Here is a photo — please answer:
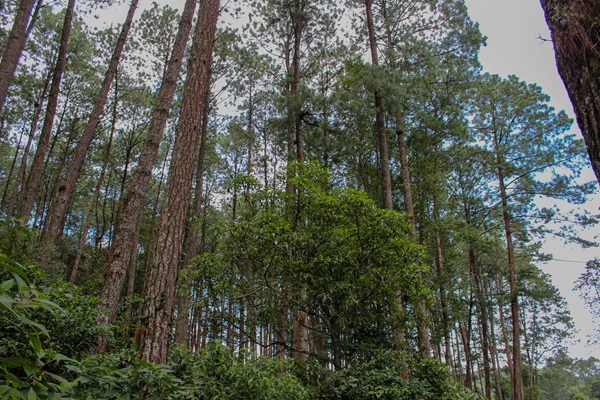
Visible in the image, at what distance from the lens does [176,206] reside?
3.94 meters

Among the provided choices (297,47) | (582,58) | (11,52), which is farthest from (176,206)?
(297,47)

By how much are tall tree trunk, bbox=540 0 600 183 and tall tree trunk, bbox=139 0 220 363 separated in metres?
3.50

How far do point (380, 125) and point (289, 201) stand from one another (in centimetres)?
466

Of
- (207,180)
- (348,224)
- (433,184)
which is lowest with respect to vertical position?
(348,224)

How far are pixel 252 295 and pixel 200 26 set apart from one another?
436 centimetres

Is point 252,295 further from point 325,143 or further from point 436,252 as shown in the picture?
point 436,252

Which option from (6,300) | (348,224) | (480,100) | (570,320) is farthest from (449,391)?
(570,320)

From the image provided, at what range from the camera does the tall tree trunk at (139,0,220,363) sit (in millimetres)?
3303

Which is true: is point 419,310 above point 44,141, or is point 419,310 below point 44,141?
below

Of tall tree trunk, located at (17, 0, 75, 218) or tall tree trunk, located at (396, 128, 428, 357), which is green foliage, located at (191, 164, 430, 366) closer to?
tall tree trunk, located at (396, 128, 428, 357)

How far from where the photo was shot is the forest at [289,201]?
269 cm

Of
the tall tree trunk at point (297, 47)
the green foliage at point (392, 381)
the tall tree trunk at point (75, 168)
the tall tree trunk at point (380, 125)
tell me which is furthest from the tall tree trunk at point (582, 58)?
the tall tree trunk at point (297, 47)

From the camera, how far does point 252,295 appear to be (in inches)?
238

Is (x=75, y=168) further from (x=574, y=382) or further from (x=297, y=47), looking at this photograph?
(x=574, y=382)
